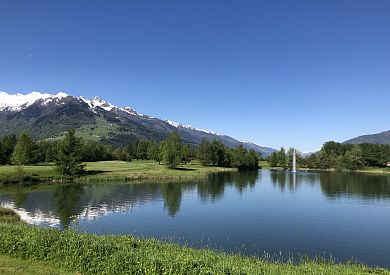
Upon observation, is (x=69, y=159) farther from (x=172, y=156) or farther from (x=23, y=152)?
(x=172, y=156)

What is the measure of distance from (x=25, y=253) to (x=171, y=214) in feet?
145

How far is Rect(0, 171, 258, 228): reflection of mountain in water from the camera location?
65188mm

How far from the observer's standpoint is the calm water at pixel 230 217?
4666cm

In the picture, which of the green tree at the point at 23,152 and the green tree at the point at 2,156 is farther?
the green tree at the point at 2,156

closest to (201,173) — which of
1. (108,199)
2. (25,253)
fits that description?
(108,199)

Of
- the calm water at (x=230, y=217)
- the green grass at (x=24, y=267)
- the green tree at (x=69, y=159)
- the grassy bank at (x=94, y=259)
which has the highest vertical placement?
the green tree at (x=69, y=159)

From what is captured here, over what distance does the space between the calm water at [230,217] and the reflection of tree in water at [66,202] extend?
16 cm

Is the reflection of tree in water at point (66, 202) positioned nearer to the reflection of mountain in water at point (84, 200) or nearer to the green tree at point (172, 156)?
the reflection of mountain in water at point (84, 200)

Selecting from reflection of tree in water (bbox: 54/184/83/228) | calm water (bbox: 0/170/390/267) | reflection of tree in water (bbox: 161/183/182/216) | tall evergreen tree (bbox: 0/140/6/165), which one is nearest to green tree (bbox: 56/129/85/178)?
reflection of tree in water (bbox: 54/184/83/228)

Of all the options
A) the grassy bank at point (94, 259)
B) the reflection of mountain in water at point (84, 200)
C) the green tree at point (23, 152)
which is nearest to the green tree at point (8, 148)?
the green tree at point (23, 152)

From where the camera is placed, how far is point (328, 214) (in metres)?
72.0

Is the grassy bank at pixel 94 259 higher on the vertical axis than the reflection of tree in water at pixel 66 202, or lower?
higher

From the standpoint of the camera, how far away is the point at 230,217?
218ft

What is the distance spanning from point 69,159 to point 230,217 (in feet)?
276
